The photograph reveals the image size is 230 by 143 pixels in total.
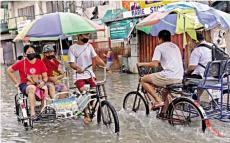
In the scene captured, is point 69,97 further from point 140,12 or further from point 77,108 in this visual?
point 140,12

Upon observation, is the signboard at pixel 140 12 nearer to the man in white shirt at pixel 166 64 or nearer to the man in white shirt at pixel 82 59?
the man in white shirt at pixel 82 59

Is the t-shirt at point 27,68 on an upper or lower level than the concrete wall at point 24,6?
lower

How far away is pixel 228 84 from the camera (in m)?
6.08

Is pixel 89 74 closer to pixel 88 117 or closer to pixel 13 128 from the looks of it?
pixel 88 117

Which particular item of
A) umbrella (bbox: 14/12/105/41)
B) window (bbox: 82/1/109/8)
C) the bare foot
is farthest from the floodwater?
window (bbox: 82/1/109/8)

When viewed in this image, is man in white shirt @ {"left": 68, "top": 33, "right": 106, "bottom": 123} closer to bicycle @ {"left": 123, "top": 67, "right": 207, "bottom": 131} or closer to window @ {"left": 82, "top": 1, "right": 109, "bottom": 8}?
bicycle @ {"left": 123, "top": 67, "right": 207, "bottom": 131}

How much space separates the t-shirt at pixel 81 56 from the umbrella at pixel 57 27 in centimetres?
42

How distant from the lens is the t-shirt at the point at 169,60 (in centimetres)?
637

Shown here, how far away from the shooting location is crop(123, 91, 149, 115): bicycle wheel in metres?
7.42

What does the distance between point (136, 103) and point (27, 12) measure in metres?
28.5

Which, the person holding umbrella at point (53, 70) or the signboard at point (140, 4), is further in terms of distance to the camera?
the signboard at point (140, 4)

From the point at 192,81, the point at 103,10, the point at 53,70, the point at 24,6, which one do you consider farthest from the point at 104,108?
the point at 24,6

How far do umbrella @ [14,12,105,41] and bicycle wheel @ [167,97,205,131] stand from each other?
2.02 meters

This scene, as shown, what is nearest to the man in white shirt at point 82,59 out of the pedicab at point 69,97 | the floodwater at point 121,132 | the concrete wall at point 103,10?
the pedicab at point 69,97
